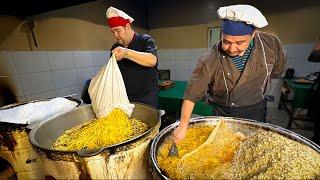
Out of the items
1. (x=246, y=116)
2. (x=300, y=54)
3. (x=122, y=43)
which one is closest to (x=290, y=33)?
(x=300, y=54)

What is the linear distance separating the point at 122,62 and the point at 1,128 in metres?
1.07

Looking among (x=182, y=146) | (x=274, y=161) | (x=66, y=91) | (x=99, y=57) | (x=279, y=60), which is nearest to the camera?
(x=274, y=161)

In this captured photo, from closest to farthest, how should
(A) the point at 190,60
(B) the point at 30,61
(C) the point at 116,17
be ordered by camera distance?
(C) the point at 116,17
(B) the point at 30,61
(A) the point at 190,60

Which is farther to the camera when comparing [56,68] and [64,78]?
[64,78]

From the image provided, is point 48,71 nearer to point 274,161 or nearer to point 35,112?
point 35,112

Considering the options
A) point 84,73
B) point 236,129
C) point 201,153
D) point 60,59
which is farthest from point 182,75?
point 201,153

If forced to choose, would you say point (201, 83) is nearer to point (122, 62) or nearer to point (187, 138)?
point (187, 138)

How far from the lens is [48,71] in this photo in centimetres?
287

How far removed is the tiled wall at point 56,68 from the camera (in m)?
2.48

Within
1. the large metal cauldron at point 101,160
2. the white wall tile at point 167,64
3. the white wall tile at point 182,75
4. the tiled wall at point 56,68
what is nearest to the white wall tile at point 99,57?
the tiled wall at point 56,68

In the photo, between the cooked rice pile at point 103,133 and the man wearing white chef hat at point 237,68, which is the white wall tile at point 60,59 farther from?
the man wearing white chef hat at point 237,68

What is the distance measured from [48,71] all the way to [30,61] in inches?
11.6

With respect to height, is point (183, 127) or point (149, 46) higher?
point (149, 46)

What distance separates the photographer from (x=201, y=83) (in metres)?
1.26
